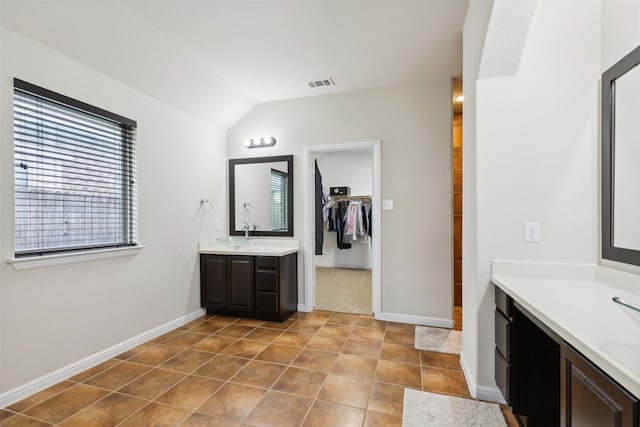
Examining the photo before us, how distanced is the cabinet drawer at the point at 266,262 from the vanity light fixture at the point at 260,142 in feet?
4.74

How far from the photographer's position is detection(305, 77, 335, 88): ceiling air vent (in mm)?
3365

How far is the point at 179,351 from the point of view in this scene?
2.76m

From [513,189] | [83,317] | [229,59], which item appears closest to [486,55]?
[513,189]

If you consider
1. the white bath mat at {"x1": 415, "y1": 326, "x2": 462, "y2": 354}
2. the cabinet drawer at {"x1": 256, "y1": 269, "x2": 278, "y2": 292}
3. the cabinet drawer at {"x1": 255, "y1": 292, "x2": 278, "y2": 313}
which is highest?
the cabinet drawer at {"x1": 256, "y1": 269, "x2": 278, "y2": 292}

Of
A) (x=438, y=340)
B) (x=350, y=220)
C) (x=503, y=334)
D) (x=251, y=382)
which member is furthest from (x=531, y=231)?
(x=350, y=220)

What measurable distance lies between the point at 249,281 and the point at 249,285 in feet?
0.15

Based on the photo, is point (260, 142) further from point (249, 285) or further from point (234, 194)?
point (249, 285)

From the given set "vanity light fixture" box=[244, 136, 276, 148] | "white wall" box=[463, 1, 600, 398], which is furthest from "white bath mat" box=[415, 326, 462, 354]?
"vanity light fixture" box=[244, 136, 276, 148]

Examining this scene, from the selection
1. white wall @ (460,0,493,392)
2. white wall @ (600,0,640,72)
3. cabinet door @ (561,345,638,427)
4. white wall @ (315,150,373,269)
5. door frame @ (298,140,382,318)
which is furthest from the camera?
white wall @ (315,150,373,269)

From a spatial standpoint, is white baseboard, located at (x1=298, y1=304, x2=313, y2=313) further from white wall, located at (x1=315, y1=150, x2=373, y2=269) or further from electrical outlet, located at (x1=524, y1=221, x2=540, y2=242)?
white wall, located at (x1=315, y1=150, x2=373, y2=269)

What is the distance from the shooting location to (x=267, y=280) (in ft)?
11.4

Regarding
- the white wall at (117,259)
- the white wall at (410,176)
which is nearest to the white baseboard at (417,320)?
the white wall at (410,176)

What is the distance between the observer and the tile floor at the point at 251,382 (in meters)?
1.86

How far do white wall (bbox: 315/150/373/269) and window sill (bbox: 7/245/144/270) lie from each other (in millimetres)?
4346
